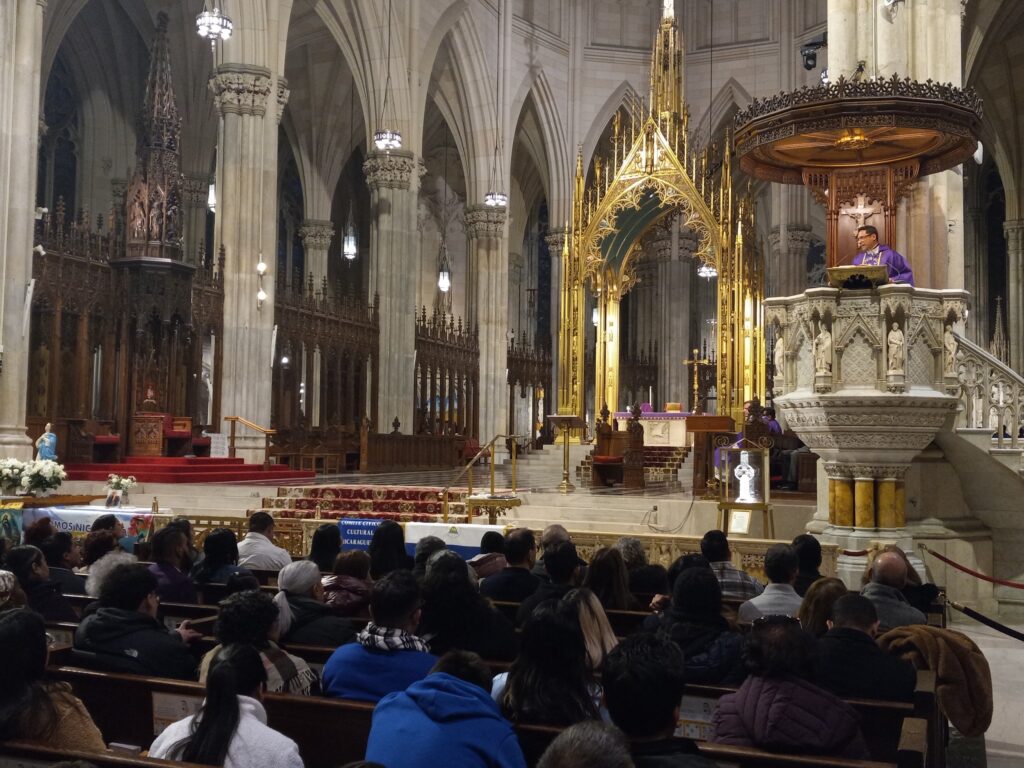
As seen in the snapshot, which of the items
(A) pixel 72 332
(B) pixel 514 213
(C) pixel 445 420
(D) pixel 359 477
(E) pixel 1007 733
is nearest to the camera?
(E) pixel 1007 733

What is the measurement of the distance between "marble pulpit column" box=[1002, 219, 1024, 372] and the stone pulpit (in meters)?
17.2

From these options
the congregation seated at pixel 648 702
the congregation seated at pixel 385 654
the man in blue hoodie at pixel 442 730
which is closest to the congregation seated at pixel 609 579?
the congregation seated at pixel 385 654

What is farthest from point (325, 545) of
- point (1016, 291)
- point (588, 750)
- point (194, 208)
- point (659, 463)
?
point (1016, 291)

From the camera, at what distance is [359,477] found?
59.0 feet

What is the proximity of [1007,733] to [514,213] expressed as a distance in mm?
31054

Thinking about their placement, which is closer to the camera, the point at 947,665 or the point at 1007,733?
the point at 947,665

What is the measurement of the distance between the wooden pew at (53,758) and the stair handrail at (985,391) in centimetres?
821

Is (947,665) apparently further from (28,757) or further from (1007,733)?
(28,757)

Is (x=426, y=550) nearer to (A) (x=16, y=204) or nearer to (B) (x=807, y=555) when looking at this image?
(B) (x=807, y=555)

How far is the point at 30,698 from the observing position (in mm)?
2684

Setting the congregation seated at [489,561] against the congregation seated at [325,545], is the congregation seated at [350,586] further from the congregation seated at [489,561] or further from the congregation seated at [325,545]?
the congregation seated at [489,561]

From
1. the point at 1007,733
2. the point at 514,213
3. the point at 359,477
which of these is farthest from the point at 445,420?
the point at 1007,733

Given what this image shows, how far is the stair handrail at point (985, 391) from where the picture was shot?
924 cm

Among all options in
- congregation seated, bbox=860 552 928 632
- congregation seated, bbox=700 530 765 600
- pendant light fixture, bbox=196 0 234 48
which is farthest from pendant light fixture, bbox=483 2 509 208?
congregation seated, bbox=860 552 928 632
